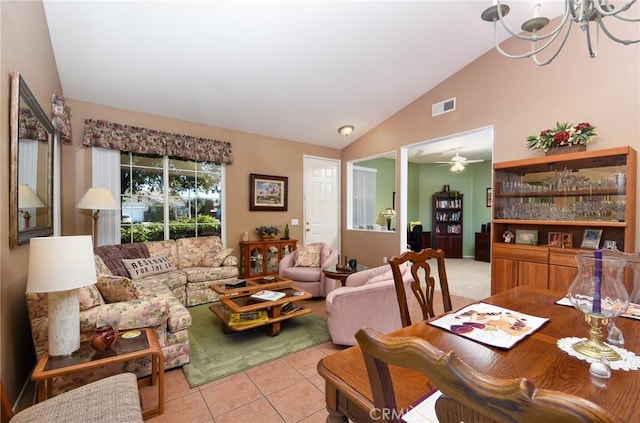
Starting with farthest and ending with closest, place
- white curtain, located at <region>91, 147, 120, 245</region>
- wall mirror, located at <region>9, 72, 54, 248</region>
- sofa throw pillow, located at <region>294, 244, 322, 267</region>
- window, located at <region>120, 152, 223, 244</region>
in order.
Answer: sofa throw pillow, located at <region>294, 244, 322, 267</region> < window, located at <region>120, 152, 223, 244</region> < white curtain, located at <region>91, 147, 120, 245</region> < wall mirror, located at <region>9, 72, 54, 248</region>

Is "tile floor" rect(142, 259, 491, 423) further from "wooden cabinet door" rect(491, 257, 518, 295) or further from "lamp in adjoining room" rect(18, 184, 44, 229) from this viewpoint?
"wooden cabinet door" rect(491, 257, 518, 295)

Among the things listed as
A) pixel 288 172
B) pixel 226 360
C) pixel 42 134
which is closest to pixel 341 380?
pixel 226 360

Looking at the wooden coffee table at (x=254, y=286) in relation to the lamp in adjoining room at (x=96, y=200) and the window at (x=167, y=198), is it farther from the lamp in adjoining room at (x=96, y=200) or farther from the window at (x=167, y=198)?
the window at (x=167, y=198)

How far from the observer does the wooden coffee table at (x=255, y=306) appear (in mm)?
2678

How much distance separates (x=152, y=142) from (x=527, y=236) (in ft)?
16.9

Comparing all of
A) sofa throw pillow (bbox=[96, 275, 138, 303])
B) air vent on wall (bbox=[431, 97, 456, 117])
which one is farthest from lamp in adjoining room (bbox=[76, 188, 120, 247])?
air vent on wall (bbox=[431, 97, 456, 117])

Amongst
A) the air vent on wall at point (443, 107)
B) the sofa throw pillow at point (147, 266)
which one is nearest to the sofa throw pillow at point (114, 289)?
the sofa throw pillow at point (147, 266)

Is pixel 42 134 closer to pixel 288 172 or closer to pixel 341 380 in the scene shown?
pixel 341 380

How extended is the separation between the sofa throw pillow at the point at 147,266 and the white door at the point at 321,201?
2.66 metres

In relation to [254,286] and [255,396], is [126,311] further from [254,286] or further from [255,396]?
[254,286]

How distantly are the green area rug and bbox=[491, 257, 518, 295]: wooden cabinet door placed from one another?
218cm

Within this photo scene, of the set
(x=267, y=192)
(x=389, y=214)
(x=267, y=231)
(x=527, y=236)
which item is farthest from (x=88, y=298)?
(x=389, y=214)

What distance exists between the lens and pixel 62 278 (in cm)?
160

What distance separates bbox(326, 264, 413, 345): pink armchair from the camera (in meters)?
2.50
